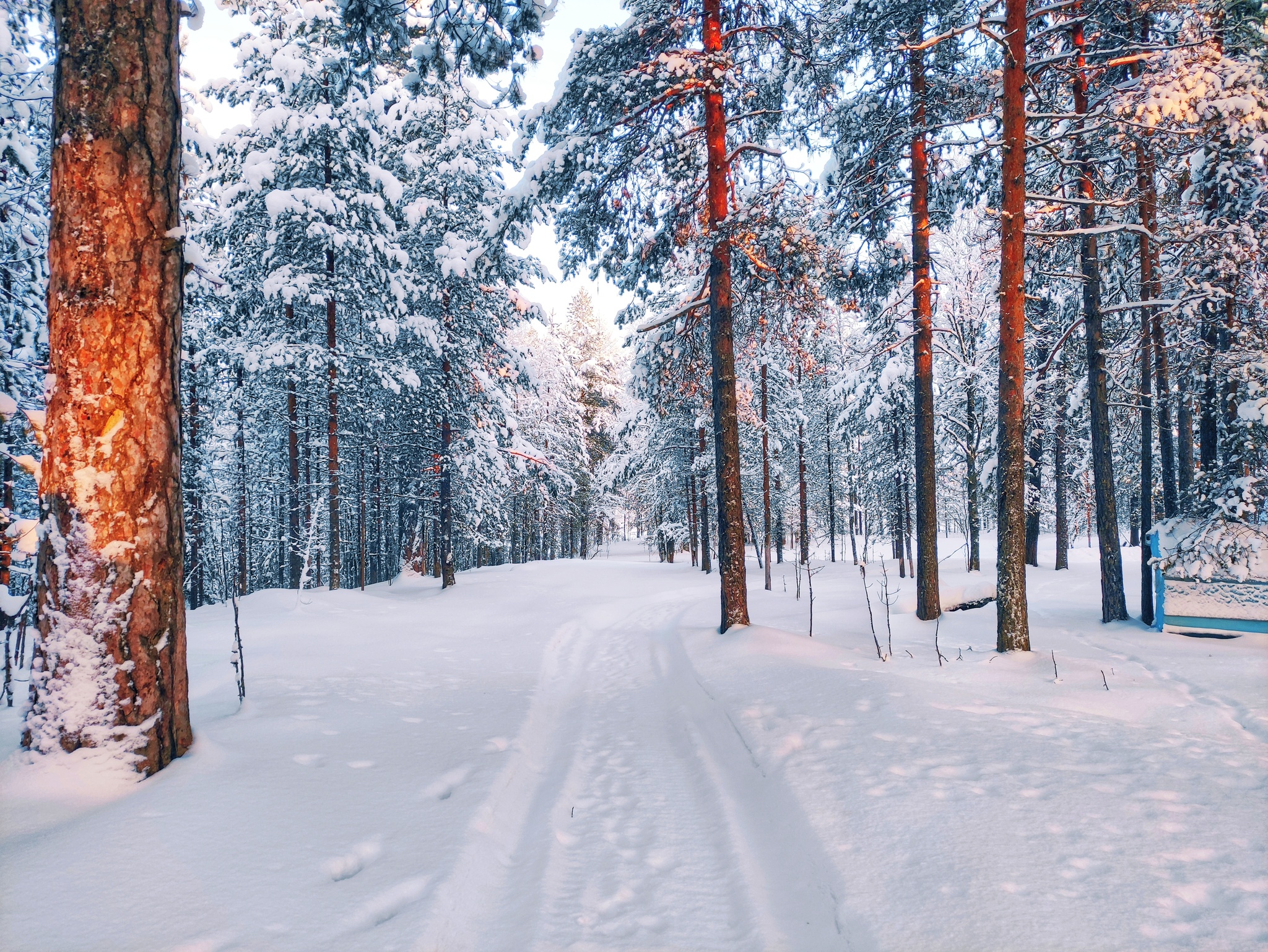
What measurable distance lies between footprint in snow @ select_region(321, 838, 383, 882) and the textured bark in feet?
35.9

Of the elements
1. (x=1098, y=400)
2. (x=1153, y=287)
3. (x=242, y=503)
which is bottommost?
(x=242, y=503)

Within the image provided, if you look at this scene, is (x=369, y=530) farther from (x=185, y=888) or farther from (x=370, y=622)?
(x=185, y=888)

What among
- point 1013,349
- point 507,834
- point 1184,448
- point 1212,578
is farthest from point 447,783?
point 1184,448

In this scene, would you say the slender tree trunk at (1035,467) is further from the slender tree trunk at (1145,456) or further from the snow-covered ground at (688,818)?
the snow-covered ground at (688,818)

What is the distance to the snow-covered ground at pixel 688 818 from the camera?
2371 millimetres

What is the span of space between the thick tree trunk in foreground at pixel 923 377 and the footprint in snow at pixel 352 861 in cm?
933

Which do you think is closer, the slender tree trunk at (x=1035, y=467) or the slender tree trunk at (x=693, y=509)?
the slender tree trunk at (x=1035, y=467)

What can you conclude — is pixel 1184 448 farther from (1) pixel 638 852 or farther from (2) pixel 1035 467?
(1) pixel 638 852

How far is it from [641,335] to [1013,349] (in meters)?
6.05

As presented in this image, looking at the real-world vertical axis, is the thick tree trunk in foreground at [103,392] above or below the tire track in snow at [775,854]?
above

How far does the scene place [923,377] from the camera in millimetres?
10211

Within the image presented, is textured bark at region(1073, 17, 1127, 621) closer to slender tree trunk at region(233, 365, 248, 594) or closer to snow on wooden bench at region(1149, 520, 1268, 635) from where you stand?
snow on wooden bench at region(1149, 520, 1268, 635)

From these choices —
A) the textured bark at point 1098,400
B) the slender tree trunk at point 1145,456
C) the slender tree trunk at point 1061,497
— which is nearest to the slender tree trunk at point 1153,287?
the slender tree trunk at point 1145,456

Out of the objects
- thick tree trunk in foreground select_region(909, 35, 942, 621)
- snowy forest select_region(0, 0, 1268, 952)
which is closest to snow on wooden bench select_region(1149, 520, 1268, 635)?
snowy forest select_region(0, 0, 1268, 952)
